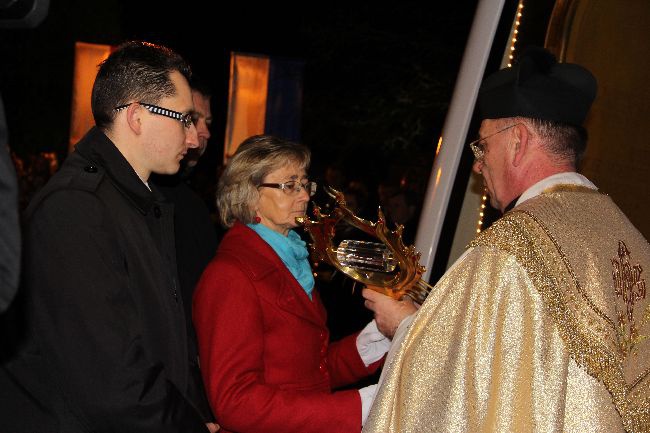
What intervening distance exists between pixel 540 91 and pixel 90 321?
1.58m

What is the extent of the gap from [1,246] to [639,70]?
3.42 meters

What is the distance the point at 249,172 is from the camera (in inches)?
149

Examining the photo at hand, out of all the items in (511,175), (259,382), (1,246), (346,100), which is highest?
Answer: (1,246)

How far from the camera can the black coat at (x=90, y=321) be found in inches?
102

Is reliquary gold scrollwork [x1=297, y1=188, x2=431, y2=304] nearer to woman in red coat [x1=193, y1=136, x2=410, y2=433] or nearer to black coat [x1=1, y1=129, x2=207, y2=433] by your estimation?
woman in red coat [x1=193, y1=136, x2=410, y2=433]

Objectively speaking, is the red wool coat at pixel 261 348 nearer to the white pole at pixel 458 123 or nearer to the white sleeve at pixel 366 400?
the white sleeve at pixel 366 400

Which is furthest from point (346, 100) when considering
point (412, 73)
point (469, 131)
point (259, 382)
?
point (259, 382)

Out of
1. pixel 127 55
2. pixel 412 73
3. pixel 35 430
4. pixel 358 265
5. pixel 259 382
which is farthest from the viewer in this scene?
pixel 412 73

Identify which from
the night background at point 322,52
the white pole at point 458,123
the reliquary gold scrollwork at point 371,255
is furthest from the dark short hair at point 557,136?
the night background at point 322,52

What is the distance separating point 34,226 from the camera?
264cm

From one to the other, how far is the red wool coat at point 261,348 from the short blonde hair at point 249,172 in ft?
0.49

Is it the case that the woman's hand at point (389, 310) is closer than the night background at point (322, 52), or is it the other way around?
the woman's hand at point (389, 310)

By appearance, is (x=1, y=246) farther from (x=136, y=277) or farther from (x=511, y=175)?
(x=511, y=175)

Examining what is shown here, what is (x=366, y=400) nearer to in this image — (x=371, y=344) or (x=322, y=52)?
(x=371, y=344)
